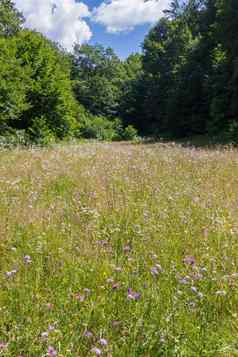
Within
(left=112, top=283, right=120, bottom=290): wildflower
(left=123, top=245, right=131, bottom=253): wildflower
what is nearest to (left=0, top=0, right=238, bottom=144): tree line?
(left=123, top=245, right=131, bottom=253): wildflower

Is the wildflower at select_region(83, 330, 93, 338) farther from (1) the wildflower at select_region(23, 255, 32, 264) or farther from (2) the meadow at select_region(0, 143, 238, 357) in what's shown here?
(1) the wildflower at select_region(23, 255, 32, 264)

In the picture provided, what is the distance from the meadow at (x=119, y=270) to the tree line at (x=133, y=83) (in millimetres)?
14123

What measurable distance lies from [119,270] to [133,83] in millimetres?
44924

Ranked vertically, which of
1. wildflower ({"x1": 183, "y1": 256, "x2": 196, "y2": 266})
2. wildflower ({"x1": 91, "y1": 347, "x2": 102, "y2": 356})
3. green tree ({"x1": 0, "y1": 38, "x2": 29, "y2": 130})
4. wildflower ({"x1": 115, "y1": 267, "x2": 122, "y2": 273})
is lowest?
wildflower ({"x1": 91, "y1": 347, "x2": 102, "y2": 356})

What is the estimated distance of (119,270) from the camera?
100 inches

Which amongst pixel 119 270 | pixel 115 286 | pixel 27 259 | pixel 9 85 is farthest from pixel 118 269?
pixel 9 85

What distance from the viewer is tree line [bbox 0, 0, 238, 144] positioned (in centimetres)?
1977

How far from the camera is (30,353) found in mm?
1715

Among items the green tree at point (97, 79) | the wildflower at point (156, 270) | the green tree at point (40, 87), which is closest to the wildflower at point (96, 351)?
Answer: the wildflower at point (156, 270)

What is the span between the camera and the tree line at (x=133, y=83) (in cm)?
1977

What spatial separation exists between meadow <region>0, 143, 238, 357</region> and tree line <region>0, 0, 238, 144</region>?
14.1 m

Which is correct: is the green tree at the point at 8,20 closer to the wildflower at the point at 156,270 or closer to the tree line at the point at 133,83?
the tree line at the point at 133,83

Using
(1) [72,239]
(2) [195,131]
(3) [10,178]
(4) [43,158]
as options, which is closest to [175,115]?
(2) [195,131]

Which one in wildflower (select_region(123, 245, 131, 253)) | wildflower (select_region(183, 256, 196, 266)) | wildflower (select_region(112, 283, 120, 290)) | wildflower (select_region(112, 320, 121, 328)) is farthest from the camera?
wildflower (select_region(123, 245, 131, 253))
